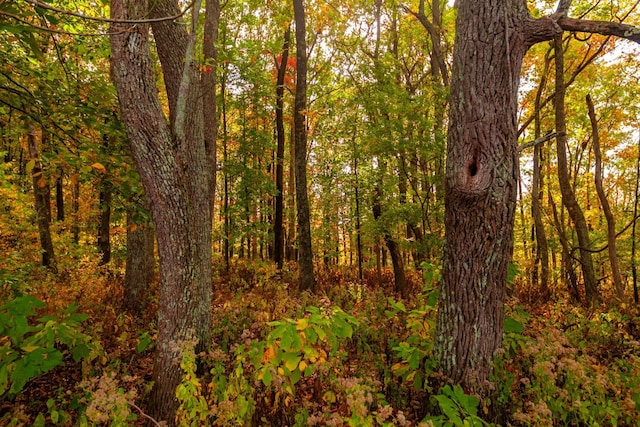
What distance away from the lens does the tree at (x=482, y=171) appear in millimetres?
2707

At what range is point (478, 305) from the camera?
2.90 m

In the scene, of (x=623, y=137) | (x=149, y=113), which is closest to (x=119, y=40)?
(x=149, y=113)

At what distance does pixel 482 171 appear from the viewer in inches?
107

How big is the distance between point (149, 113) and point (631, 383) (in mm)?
5374

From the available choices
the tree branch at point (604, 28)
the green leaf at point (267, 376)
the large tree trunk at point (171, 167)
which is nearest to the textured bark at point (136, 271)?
the large tree trunk at point (171, 167)

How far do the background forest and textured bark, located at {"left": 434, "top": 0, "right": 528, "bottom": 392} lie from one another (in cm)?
18

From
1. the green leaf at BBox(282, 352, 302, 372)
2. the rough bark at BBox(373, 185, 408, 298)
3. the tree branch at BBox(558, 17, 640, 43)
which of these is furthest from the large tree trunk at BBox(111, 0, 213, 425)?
the rough bark at BBox(373, 185, 408, 298)

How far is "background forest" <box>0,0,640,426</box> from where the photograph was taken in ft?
9.06

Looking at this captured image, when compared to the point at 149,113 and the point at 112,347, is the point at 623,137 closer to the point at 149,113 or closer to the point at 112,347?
the point at 149,113

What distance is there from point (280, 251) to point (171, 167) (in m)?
9.04

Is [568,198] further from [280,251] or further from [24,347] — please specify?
[24,347]

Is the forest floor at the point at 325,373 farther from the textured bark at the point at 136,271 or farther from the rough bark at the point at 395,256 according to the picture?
the rough bark at the point at 395,256

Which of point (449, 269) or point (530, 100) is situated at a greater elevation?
point (530, 100)

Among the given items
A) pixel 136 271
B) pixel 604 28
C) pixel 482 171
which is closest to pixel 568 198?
pixel 604 28
